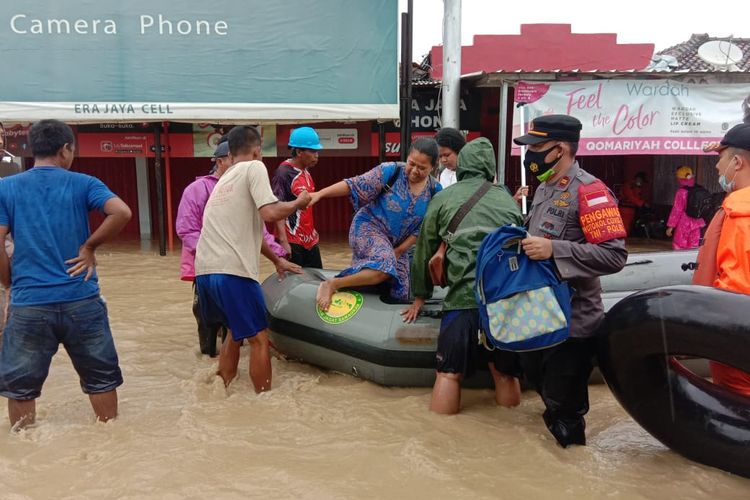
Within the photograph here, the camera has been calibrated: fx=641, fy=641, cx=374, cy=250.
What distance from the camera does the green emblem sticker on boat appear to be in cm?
427

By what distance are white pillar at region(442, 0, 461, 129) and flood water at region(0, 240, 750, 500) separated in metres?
5.29

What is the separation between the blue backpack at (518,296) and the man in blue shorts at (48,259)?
1828 mm

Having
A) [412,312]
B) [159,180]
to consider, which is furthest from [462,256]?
[159,180]

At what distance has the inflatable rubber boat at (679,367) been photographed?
265 cm

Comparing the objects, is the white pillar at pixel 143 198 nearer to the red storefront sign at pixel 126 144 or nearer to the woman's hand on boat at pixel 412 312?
the red storefront sign at pixel 126 144

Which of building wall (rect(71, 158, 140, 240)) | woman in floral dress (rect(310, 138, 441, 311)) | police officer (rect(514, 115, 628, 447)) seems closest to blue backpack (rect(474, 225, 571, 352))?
police officer (rect(514, 115, 628, 447))

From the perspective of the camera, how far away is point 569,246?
2938mm

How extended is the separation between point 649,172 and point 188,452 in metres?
12.3

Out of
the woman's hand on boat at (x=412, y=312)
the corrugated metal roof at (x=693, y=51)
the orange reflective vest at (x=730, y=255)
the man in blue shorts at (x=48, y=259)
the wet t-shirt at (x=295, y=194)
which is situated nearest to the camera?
the orange reflective vest at (x=730, y=255)

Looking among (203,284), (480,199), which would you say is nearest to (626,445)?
(480,199)

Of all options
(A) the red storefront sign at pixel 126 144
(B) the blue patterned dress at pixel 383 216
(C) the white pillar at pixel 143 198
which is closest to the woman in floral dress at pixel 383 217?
(B) the blue patterned dress at pixel 383 216

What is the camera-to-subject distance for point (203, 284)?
3795mm

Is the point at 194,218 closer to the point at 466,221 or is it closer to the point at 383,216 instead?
the point at 383,216

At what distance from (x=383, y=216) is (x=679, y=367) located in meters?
2.04
